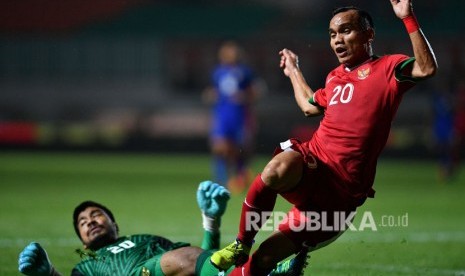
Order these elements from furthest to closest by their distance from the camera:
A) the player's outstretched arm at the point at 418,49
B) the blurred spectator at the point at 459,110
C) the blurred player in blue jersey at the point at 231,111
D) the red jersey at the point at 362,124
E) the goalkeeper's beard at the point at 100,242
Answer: the blurred spectator at the point at 459,110
the blurred player in blue jersey at the point at 231,111
the goalkeeper's beard at the point at 100,242
the red jersey at the point at 362,124
the player's outstretched arm at the point at 418,49

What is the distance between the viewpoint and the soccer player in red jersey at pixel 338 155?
562cm

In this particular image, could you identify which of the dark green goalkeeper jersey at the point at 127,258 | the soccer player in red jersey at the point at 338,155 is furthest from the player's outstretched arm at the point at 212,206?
the soccer player in red jersey at the point at 338,155

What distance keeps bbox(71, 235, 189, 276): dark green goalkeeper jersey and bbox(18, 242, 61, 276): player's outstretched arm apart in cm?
23

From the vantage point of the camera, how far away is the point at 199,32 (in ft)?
108

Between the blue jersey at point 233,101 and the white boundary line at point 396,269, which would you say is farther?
the blue jersey at point 233,101

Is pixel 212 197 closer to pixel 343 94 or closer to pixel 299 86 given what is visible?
pixel 299 86

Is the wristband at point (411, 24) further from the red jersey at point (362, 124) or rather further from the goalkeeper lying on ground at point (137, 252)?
the goalkeeper lying on ground at point (137, 252)

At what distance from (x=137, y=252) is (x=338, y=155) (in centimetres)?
160

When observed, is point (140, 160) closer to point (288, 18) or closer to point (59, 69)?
point (59, 69)

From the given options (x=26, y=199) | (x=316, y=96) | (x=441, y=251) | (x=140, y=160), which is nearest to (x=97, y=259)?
(x=316, y=96)

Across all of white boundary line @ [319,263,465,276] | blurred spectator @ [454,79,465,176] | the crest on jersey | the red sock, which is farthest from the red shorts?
blurred spectator @ [454,79,465,176]

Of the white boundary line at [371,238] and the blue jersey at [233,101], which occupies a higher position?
the blue jersey at [233,101]

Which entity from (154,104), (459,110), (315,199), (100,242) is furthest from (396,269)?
(154,104)

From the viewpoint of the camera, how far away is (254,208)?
5691mm
